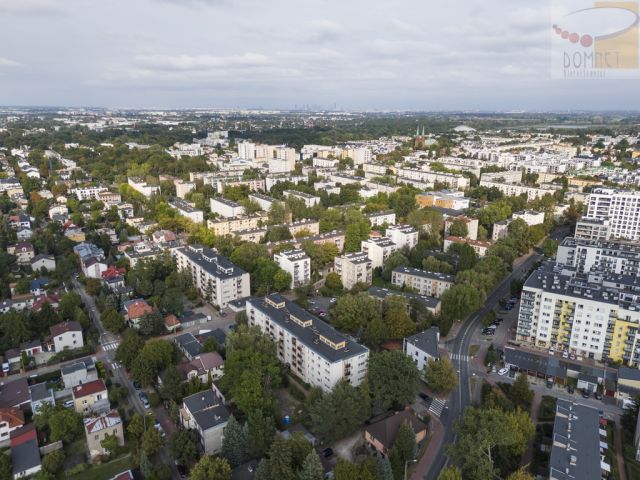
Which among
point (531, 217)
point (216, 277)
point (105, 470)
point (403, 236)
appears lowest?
point (105, 470)

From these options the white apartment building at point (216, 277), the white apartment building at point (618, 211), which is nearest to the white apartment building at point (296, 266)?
the white apartment building at point (216, 277)

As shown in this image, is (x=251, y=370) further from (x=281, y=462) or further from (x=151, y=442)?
(x=281, y=462)

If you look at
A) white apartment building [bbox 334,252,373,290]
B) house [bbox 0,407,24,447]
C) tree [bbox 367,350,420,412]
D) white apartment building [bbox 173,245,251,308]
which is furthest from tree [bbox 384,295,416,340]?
house [bbox 0,407,24,447]

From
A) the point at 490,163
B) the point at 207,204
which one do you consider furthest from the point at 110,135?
the point at 490,163

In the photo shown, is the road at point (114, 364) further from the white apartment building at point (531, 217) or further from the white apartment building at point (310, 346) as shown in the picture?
the white apartment building at point (531, 217)

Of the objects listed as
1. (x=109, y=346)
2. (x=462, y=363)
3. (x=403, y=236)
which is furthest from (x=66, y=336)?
(x=403, y=236)

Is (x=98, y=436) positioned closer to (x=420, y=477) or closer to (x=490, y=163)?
(x=420, y=477)
